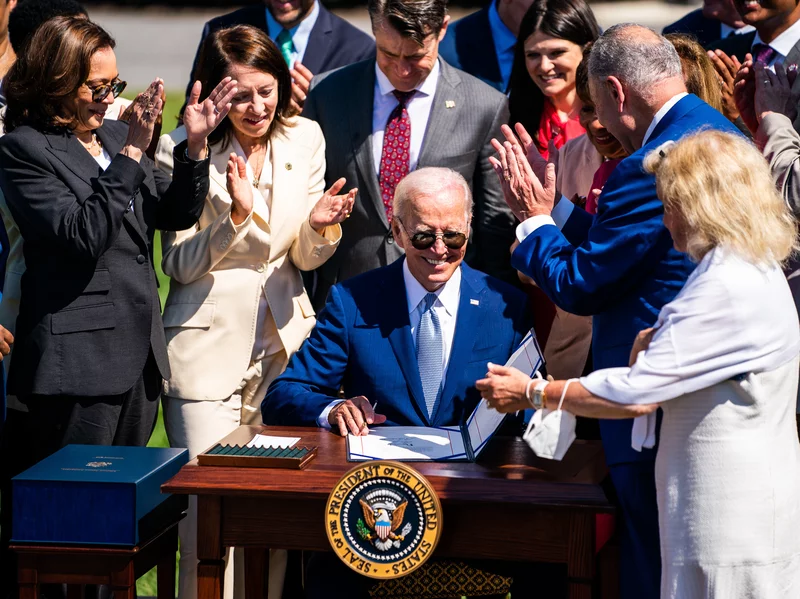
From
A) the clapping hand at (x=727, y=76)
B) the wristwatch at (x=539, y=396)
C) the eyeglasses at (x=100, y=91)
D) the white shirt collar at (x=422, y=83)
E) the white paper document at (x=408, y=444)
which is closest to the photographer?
the wristwatch at (x=539, y=396)

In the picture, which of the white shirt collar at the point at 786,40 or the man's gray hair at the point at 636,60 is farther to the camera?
the white shirt collar at the point at 786,40

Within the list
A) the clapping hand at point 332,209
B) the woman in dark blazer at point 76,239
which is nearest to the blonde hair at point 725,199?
the clapping hand at point 332,209

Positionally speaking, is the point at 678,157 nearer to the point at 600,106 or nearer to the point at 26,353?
the point at 600,106

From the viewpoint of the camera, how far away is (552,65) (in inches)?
196

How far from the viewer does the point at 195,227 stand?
15.1ft

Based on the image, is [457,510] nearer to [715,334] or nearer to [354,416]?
[354,416]

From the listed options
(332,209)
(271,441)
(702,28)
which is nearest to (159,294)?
(332,209)

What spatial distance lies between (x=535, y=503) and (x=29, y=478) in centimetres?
146

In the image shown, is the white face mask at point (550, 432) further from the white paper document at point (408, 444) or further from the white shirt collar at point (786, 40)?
the white shirt collar at point (786, 40)

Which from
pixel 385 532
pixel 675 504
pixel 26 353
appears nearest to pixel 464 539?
pixel 385 532

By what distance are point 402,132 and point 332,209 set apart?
60 cm

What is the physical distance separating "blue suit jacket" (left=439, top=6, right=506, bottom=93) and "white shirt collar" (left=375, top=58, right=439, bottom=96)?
28.2 inches

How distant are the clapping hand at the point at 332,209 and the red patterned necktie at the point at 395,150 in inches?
13.9

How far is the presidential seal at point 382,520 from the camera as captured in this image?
3238 millimetres
